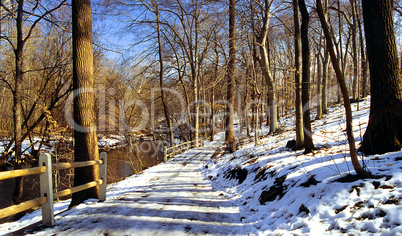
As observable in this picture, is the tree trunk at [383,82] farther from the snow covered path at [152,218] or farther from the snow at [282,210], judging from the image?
the snow covered path at [152,218]

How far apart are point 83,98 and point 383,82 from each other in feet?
22.4

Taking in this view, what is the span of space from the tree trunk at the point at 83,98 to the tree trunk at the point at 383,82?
6451 millimetres

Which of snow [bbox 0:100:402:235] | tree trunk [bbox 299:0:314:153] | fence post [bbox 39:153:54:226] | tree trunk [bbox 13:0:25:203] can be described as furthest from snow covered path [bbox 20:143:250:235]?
tree trunk [bbox 13:0:25:203]

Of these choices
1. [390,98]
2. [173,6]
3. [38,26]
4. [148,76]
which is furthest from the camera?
[148,76]

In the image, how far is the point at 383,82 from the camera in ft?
15.5

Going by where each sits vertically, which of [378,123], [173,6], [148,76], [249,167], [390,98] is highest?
[173,6]

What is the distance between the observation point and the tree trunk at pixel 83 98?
5.77 m

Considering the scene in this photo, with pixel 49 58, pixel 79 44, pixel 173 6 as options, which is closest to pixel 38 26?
pixel 49 58

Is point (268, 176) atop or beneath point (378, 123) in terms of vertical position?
beneath

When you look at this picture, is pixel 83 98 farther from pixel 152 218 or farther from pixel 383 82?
pixel 383 82

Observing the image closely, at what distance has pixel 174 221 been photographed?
155 inches

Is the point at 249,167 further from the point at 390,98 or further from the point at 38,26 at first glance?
the point at 38,26

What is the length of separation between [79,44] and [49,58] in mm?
11171

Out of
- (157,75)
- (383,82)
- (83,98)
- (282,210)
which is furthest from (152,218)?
(157,75)
